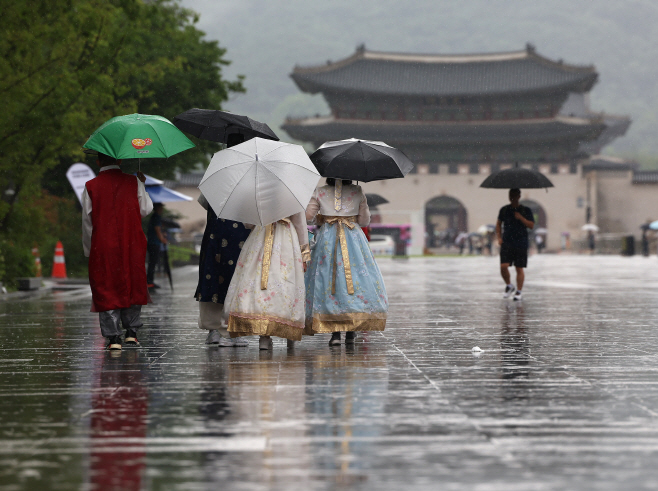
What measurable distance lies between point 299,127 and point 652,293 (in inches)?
1734

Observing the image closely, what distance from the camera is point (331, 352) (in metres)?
7.79

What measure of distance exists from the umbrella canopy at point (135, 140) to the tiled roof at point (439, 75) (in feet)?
161

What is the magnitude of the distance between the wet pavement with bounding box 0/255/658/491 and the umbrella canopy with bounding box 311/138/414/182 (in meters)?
1.51

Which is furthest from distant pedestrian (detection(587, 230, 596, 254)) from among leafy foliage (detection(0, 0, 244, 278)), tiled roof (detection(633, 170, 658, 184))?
leafy foliage (detection(0, 0, 244, 278))

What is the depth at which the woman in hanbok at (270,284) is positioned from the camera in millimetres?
7602

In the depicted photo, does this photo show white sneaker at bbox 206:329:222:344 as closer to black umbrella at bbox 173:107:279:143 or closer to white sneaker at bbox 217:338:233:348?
white sneaker at bbox 217:338:233:348

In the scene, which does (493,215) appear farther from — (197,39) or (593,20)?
(593,20)

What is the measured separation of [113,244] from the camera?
7.89 m

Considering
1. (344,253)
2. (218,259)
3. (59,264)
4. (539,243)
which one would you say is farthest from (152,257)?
(539,243)

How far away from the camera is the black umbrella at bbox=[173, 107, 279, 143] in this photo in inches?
330

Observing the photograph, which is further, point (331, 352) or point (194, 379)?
point (331, 352)

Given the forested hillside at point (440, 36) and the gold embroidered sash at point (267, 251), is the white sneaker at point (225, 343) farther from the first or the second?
the forested hillside at point (440, 36)

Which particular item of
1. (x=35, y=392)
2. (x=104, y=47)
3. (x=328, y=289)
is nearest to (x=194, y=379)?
(x=35, y=392)

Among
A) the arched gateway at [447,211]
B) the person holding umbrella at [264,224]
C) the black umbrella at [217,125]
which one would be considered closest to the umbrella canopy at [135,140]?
the black umbrella at [217,125]
